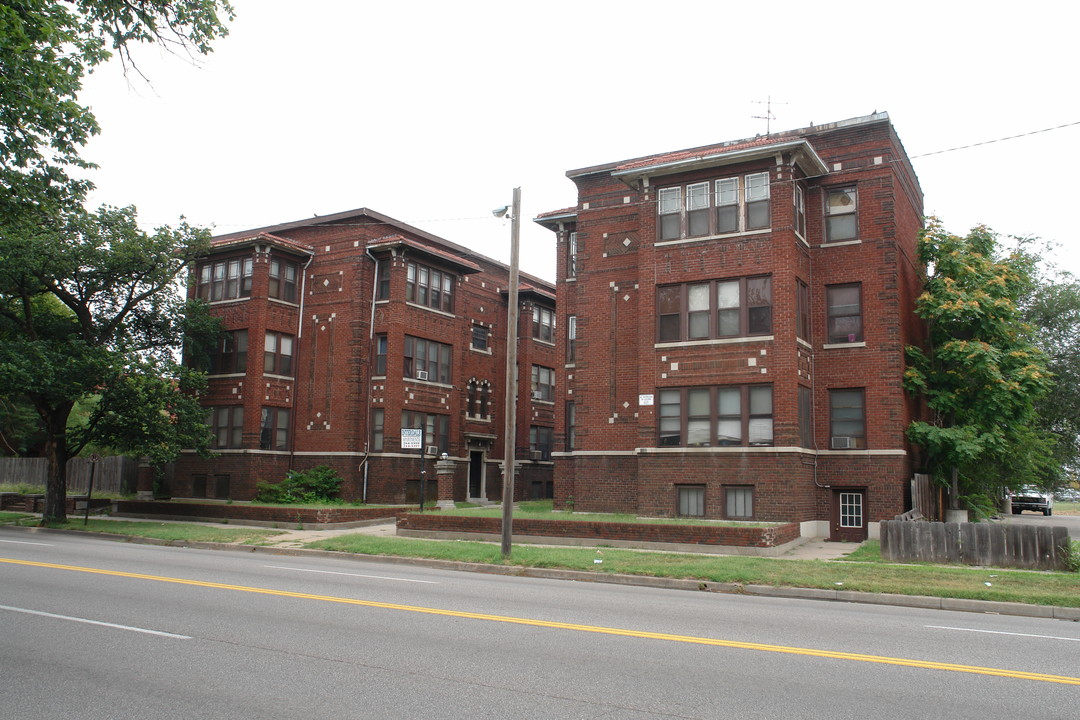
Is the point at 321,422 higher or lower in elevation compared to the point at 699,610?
higher

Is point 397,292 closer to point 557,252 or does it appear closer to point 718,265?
point 557,252

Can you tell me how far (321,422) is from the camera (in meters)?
35.0

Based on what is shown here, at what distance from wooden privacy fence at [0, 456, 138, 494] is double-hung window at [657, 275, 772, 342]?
84.1ft

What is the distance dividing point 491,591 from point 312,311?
973 inches

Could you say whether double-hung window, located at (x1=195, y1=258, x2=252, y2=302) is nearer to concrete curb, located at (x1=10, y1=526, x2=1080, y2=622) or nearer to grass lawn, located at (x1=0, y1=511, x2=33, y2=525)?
grass lawn, located at (x1=0, y1=511, x2=33, y2=525)

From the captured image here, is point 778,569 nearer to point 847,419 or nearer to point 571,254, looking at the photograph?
point 847,419

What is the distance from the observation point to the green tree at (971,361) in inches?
941

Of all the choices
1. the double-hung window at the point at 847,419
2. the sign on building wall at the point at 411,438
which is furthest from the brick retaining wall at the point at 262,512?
the double-hung window at the point at 847,419

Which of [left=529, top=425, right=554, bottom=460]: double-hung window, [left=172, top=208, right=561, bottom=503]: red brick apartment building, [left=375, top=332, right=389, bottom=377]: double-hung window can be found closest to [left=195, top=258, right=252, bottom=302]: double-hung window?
[left=172, top=208, right=561, bottom=503]: red brick apartment building

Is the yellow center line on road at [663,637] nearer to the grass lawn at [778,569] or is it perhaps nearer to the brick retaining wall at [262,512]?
the grass lawn at [778,569]

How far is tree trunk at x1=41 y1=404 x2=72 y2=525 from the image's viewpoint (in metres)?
28.6

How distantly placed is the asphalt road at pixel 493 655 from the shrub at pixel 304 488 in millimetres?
19374

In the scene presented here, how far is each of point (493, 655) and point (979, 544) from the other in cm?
1360

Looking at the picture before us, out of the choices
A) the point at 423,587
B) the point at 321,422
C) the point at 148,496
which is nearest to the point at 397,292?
the point at 321,422
